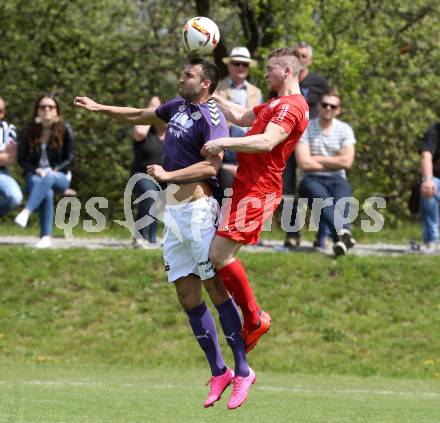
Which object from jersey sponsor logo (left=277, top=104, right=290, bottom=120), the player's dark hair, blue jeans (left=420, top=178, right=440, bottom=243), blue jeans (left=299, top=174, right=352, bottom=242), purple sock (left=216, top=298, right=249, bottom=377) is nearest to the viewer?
jersey sponsor logo (left=277, top=104, right=290, bottom=120)

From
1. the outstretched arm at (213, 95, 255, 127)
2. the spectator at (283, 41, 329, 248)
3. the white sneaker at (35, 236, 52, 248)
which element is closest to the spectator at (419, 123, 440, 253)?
the spectator at (283, 41, 329, 248)

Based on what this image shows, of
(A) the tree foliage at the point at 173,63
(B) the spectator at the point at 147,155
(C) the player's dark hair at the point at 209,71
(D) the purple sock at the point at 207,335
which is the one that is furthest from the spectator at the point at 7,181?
(A) the tree foliage at the point at 173,63

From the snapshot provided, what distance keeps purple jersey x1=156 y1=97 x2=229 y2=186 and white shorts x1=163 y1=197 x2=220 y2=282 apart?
13.4 inches

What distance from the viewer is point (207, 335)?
9.06 meters

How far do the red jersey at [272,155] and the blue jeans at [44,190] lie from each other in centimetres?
592

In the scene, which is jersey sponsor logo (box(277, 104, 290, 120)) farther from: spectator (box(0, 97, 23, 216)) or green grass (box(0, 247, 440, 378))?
spectator (box(0, 97, 23, 216))

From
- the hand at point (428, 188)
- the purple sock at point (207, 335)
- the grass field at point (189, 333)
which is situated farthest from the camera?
the hand at point (428, 188)

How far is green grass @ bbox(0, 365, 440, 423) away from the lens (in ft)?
31.0

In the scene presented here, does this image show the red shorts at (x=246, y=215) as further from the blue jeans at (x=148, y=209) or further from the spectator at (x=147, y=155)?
the blue jeans at (x=148, y=209)

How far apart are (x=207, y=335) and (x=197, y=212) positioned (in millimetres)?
941

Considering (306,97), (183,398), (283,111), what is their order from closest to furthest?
1. (283,111)
2. (183,398)
3. (306,97)

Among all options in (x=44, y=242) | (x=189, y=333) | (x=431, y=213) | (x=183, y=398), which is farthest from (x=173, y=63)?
(x=183, y=398)

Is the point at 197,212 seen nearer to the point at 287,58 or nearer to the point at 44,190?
the point at 287,58

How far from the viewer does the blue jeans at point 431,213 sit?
47.3ft
